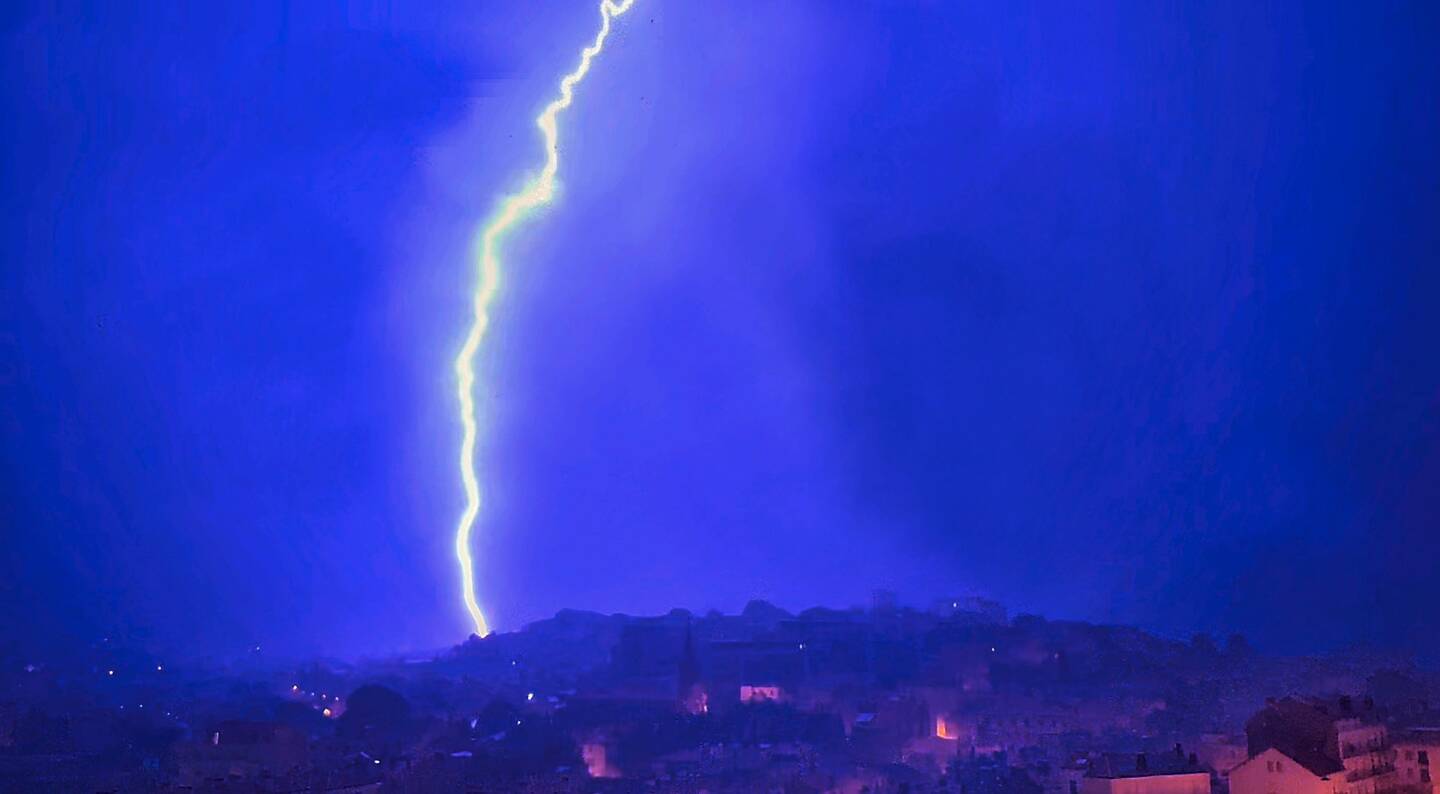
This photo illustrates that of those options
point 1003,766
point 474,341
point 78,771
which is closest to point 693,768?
point 1003,766

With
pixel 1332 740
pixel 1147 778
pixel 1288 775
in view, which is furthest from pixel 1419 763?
pixel 1147 778

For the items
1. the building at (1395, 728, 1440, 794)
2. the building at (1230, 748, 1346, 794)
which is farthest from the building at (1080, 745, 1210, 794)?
the building at (1395, 728, 1440, 794)

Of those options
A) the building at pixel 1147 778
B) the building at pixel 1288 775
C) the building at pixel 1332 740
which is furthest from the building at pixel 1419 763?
the building at pixel 1147 778

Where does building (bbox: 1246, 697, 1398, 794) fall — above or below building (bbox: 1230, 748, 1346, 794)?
above

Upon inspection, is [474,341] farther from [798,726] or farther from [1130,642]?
[1130,642]

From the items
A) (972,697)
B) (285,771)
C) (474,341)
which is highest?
(474,341)

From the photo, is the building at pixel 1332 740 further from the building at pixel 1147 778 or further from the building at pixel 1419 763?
the building at pixel 1147 778

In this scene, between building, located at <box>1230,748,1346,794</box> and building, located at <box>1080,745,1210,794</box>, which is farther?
building, located at <box>1080,745,1210,794</box>

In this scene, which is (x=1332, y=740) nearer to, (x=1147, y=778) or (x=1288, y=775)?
(x=1288, y=775)

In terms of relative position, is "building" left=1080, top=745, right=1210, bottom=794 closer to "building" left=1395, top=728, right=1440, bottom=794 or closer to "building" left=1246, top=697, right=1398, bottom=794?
"building" left=1246, top=697, right=1398, bottom=794
